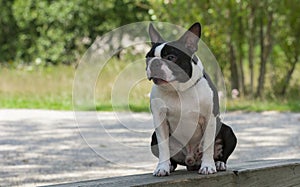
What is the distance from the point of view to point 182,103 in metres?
2.46

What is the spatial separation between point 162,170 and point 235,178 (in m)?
0.33

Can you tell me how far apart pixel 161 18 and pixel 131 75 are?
843cm

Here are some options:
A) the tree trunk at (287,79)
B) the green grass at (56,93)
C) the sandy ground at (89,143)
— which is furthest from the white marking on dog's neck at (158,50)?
the tree trunk at (287,79)

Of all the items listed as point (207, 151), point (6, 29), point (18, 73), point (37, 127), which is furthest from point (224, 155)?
point (6, 29)

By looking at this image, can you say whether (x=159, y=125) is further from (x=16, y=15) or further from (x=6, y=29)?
A: (x=6, y=29)

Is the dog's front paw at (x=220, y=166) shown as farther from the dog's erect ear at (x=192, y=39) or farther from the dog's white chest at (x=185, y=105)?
the dog's erect ear at (x=192, y=39)

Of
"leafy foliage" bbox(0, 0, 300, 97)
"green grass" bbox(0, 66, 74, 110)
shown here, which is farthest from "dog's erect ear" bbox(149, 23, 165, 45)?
"leafy foliage" bbox(0, 0, 300, 97)

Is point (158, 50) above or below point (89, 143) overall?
above

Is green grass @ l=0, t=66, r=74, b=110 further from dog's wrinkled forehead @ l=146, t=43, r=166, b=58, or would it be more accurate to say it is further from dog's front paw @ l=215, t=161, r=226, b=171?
dog's wrinkled forehead @ l=146, t=43, r=166, b=58

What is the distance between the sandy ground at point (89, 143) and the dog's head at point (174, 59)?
0.35 m

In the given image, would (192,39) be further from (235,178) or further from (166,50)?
(235,178)

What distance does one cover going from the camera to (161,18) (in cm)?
1098

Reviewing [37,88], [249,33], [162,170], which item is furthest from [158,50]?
[37,88]

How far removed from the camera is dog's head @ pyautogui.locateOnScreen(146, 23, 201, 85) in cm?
244
